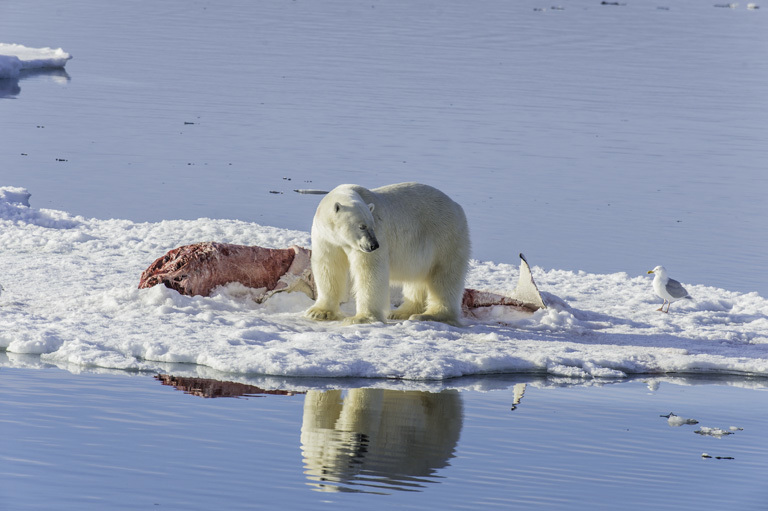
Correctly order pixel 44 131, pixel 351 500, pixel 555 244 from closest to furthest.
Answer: pixel 351 500 → pixel 555 244 → pixel 44 131

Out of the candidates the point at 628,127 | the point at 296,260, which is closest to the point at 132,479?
the point at 296,260

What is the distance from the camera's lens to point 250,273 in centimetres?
938

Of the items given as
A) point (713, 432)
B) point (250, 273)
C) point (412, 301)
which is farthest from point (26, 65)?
point (713, 432)

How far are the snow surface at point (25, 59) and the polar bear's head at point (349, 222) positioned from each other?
18175 millimetres

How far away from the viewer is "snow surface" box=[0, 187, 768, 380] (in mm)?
7398

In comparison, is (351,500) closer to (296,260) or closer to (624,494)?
(624,494)

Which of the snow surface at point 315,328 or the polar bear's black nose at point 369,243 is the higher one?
the polar bear's black nose at point 369,243

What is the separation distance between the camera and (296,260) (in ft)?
31.3

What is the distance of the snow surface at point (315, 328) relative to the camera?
740 centimetres

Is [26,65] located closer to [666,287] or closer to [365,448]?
[666,287]

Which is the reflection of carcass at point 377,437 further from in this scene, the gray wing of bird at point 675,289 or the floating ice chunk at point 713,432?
the gray wing of bird at point 675,289

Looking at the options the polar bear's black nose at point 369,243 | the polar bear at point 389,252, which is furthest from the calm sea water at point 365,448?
the polar bear at point 389,252

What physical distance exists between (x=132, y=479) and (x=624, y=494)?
2.37m

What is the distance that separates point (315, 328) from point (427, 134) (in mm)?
11864
